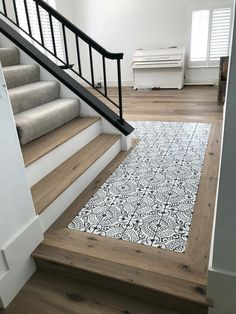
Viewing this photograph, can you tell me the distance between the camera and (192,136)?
2.99 meters

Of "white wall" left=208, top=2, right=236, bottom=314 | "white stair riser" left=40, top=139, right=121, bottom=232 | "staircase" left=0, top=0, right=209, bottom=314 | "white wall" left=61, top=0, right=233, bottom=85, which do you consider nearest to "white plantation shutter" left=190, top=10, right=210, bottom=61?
"white wall" left=61, top=0, right=233, bottom=85

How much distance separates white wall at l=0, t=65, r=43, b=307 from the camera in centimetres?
120

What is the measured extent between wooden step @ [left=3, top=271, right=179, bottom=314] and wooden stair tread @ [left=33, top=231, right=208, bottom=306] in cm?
9

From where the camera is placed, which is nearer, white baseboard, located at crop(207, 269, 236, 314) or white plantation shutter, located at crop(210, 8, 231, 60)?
white baseboard, located at crop(207, 269, 236, 314)

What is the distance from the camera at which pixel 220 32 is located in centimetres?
571

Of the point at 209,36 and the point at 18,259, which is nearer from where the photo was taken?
the point at 18,259

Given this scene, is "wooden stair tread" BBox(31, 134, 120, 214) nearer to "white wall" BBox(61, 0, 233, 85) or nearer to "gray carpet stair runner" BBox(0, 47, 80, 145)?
"gray carpet stair runner" BBox(0, 47, 80, 145)

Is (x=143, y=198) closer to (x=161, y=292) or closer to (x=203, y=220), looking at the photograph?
(x=203, y=220)

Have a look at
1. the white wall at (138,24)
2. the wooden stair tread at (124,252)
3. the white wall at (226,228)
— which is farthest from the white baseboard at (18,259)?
the white wall at (138,24)

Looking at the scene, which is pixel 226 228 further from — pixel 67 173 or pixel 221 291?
pixel 67 173

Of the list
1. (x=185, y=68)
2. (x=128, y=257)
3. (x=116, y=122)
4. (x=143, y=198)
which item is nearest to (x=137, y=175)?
(x=143, y=198)

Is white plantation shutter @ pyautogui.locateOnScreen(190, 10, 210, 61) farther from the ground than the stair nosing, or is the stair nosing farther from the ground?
white plantation shutter @ pyautogui.locateOnScreen(190, 10, 210, 61)

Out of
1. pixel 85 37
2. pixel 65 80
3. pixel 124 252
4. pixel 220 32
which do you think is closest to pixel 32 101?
pixel 65 80

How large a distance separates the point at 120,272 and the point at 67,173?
0.89 meters
